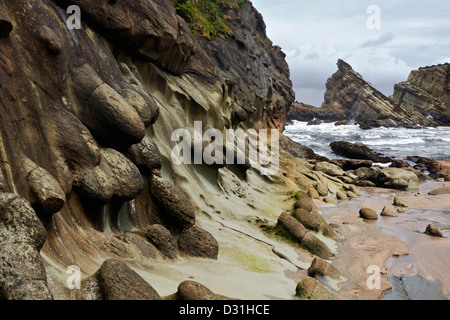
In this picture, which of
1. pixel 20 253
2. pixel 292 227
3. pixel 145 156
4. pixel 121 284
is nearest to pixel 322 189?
pixel 292 227

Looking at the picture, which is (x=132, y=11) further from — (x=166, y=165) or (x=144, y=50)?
(x=166, y=165)

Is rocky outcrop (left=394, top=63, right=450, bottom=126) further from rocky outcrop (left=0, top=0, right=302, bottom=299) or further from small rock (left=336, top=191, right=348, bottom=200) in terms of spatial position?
rocky outcrop (left=0, top=0, right=302, bottom=299)

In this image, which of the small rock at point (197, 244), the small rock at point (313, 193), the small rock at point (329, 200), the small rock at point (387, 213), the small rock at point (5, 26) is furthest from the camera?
the small rock at point (313, 193)

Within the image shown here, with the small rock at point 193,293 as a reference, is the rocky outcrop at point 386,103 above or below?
above

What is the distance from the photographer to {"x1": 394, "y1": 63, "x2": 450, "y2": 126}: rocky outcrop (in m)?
94.8

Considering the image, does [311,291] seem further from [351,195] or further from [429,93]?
[429,93]

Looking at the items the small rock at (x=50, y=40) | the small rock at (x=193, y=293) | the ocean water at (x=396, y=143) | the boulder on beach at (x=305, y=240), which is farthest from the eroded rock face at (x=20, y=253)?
the ocean water at (x=396, y=143)

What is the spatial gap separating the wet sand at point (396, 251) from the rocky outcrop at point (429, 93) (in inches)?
3430

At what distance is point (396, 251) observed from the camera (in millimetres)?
12102

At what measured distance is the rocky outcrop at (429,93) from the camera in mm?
94812

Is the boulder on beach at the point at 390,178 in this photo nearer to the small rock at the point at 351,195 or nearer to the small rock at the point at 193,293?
the small rock at the point at 351,195

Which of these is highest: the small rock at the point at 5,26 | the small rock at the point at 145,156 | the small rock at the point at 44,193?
the small rock at the point at 5,26

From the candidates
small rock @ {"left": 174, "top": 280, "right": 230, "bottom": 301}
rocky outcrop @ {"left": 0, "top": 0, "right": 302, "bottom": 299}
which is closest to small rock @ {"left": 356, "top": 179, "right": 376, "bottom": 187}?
rocky outcrop @ {"left": 0, "top": 0, "right": 302, "bottom": 299}
